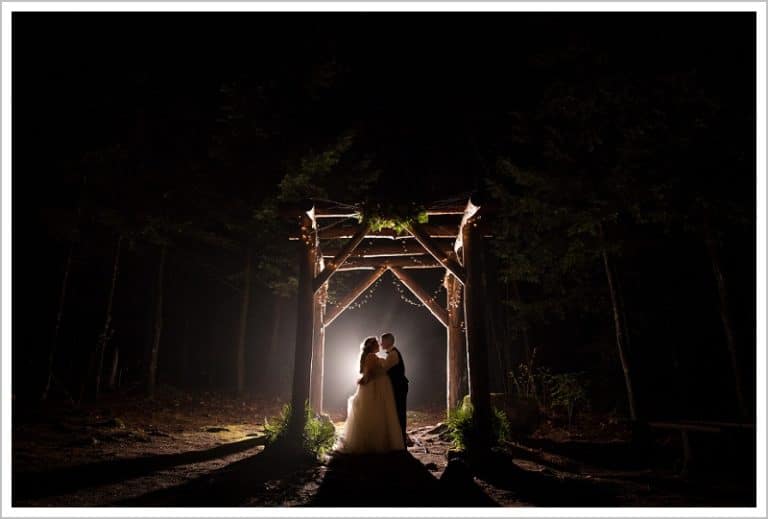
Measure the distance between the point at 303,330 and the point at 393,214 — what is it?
94.1 inches

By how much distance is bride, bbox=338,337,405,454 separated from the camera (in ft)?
23.5

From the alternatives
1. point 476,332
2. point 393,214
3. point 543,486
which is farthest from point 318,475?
point 393,214

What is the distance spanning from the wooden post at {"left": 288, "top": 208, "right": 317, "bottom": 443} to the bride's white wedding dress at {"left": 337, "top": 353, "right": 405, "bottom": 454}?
95cm

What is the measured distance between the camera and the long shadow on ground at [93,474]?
4.85 metres

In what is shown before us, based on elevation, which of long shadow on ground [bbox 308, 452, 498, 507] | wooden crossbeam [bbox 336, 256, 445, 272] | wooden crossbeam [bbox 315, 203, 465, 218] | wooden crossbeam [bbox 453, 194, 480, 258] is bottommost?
long shadow on ground [bbox 308, 452, 498, 507]

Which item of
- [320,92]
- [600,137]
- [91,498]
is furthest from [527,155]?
[91,498]

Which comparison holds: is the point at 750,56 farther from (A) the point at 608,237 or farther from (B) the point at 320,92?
(B) the point at 320,92

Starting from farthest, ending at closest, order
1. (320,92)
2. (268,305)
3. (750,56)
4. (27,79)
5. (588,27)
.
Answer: (268,305) < (320,92) < (27,79) < (588,27) < (750,56)

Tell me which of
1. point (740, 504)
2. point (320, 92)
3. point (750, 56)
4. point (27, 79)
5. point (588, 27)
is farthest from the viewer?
point (320, 92)

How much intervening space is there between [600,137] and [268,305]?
1409 cm

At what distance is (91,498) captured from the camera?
4.57 meters

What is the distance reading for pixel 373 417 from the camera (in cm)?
724

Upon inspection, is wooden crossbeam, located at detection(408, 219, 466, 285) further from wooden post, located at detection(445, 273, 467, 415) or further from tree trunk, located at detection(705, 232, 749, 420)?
tree trunk, located at detection(705, 232, 749, 420)

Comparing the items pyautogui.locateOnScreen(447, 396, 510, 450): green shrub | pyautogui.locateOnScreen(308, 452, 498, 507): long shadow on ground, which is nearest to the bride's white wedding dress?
pyautogui.locateOnScreen(308, 452, 498, 507): long shadow on ground
